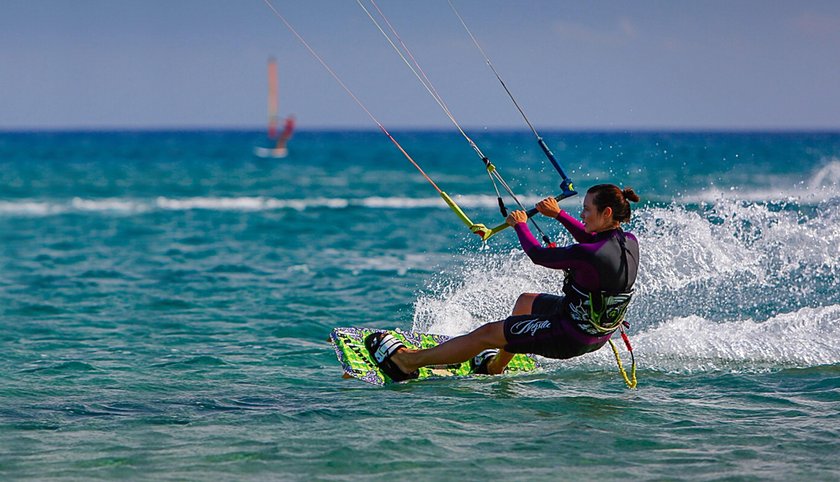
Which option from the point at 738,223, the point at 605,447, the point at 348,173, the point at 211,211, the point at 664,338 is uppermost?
the point at 348,173

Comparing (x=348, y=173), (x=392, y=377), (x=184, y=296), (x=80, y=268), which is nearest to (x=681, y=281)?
(x=392, y=377)

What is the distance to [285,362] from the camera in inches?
354

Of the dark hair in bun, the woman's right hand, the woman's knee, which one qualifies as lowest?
the woman's knee

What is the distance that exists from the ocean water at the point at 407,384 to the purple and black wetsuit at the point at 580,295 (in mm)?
493

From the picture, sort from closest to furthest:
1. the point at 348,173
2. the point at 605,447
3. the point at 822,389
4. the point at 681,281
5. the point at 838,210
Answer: the point at 605,447 < the point at 822,389 < the point at 681,281 < the point at 838,210 < the point at 348,173

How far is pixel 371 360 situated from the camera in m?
7.90

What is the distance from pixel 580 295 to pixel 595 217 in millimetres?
552

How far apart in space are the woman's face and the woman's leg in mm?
989

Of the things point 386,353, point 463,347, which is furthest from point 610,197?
point 386,353

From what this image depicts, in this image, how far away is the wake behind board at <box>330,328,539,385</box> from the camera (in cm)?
A: 785

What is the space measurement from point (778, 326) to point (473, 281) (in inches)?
116

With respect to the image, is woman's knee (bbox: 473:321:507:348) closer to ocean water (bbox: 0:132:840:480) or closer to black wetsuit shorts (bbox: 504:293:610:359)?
black wetsuit shorts (bbox: 504:293:610:359)

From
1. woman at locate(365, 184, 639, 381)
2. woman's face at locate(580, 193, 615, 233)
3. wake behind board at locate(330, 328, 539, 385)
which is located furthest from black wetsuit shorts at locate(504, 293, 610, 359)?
wake behind board at locate(330, 328, 539, 385)

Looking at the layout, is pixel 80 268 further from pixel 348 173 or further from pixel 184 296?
pixel 348 173
